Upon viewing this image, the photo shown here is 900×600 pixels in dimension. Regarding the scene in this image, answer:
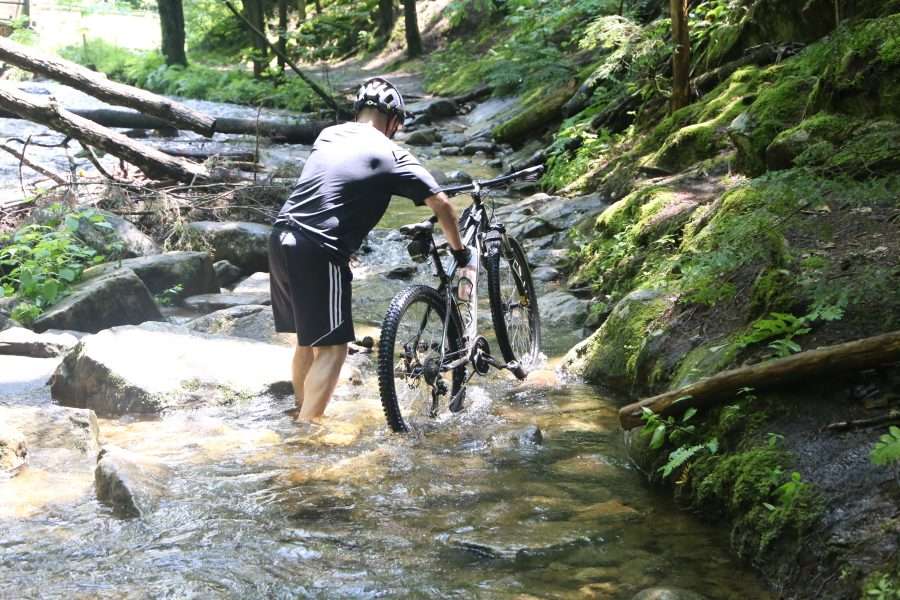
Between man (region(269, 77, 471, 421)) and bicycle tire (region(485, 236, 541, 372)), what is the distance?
3.35 feet

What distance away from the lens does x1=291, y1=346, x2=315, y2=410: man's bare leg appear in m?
5.61

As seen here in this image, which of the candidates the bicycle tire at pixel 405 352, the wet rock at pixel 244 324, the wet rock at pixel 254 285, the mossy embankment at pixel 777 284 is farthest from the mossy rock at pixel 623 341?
the wet rock at pixel 254 285

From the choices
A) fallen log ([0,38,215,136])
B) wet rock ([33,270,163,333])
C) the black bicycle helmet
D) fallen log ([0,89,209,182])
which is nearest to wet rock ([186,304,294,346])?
wet rock ([33,270,163,333])

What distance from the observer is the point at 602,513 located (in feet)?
13.0

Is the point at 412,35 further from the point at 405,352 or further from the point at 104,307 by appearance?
the point at 405,352

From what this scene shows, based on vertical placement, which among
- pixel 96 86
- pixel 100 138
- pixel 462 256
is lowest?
pixel 462 256

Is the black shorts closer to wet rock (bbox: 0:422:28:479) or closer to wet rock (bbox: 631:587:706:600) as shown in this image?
wet rock (bbox: 0:422:28:479)

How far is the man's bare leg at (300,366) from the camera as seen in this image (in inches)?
221

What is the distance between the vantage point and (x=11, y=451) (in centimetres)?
455

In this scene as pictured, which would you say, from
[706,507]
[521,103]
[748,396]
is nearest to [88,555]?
[706,507]

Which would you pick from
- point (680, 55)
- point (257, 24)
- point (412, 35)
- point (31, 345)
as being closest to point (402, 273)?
point (680, 55)

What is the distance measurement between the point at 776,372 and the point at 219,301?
652cm

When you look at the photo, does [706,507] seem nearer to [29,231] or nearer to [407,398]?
[407,398]

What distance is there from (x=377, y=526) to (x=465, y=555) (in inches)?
19.4
